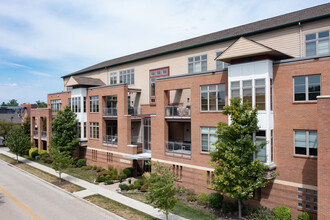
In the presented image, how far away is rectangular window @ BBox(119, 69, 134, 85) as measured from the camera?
33.3 meters

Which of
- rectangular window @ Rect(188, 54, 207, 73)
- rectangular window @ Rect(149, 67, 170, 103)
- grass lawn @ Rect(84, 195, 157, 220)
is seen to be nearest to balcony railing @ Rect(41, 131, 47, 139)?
rectangular window @ Rect(149, 67, 170, 103)

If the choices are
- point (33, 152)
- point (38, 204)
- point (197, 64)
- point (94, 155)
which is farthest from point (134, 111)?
point (33, 152)

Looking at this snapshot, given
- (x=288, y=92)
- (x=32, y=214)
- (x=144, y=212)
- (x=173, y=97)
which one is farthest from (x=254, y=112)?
(x=32, y=214)

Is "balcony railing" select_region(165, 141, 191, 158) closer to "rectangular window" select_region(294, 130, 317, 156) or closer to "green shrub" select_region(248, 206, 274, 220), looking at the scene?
"green shrub" select_region(248, 206, 274, 220)

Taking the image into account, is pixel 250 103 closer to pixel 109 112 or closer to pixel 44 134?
pixel 109 112

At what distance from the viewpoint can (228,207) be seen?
57.4 ft

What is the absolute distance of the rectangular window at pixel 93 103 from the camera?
32219 mm

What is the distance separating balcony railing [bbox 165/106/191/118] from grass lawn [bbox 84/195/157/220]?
9.03m

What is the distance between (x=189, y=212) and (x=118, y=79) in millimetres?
22922

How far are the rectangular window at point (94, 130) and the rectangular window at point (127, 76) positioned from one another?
277 inches

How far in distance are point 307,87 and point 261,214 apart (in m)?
8.59

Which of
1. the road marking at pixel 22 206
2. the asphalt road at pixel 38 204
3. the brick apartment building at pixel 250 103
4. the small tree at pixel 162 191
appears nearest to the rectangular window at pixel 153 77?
the brick apartment building at pixel 250 103

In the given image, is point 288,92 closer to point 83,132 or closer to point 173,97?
point 173,97

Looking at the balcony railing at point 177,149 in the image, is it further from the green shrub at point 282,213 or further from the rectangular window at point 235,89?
the green shrub at point 282,213
